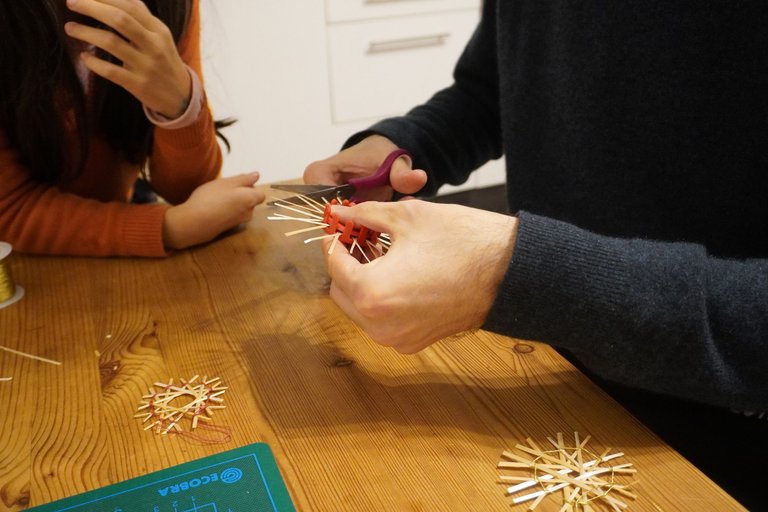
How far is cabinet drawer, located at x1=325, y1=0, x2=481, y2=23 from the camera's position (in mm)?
2721

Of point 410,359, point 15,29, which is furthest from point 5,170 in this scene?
point 410,359

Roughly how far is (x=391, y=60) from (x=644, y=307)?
2.44m

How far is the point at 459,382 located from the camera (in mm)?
824

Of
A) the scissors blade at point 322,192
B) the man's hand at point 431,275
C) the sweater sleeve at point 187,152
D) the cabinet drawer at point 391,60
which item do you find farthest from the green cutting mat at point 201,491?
the cabinet drawer at point 391,60

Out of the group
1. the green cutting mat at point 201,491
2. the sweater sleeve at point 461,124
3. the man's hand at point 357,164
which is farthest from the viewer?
the sweater sleeve at point 461,124

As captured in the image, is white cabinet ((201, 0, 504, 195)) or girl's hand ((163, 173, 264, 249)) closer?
girl's hand ((163, 173, 264, 249))

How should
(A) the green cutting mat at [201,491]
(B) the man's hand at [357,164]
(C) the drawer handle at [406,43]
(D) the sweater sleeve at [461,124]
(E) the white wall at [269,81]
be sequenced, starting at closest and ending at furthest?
(A) the green cutting mat at [201,491], (B) the man's hand at [357,164], (D) the sweater sleeve at [461,124], (E) the white wall at [269,81], (C) the drawer handle at [406,43]

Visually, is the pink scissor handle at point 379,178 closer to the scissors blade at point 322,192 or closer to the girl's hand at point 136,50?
the scissors blade at point 322,192

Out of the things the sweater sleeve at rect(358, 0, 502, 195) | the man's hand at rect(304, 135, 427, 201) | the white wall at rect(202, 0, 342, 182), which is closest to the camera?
the man's hand at rect(304, 135, 427, 201)

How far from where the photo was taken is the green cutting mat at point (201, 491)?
66 centimetres

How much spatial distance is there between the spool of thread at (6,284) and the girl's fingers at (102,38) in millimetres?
380

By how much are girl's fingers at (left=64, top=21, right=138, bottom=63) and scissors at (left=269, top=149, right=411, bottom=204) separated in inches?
14.3

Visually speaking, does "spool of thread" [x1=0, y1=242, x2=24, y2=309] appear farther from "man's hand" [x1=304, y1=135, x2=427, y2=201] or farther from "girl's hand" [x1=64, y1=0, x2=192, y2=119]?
"man's hand" [x1=304, y1=135, x2=427, y2=201]

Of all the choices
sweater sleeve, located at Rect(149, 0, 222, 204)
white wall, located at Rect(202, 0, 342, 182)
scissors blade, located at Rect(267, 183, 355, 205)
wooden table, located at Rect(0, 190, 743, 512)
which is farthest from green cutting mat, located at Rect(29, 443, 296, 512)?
white wall, located at Rect(202, 0, 342, 182)
